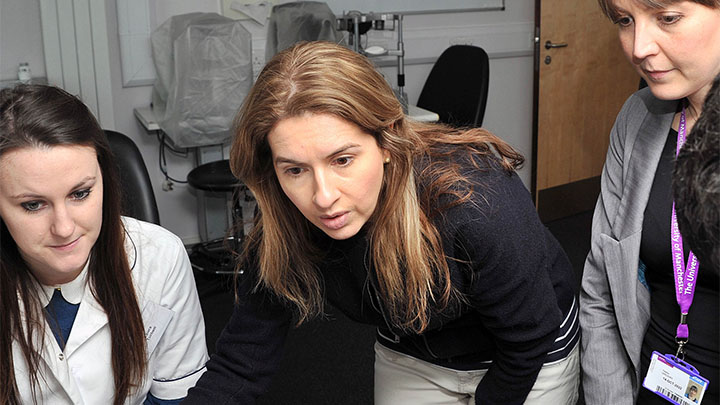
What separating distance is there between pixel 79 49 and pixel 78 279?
2274mm

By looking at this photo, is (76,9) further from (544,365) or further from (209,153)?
(544,365)

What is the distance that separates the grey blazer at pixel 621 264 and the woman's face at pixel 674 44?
0.47ft

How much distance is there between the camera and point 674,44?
1.19 m

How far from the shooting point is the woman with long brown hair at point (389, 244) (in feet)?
3.89

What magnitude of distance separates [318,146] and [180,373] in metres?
0.62

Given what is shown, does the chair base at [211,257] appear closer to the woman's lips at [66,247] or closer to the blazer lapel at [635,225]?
the woman's lips at [66,247]

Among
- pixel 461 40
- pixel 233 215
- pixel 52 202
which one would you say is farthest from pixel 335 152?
pixel 461 40

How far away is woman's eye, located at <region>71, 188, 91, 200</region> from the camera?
1.31 meters

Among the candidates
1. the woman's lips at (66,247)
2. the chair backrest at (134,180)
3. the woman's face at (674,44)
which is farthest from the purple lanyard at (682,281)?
the chair backrest at (134,180)

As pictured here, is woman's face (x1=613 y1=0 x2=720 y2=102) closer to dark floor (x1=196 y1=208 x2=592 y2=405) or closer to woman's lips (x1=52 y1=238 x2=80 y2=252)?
woman's lips (x1=52 y1=238 x2=80 y2=252)

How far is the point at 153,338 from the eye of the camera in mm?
1478

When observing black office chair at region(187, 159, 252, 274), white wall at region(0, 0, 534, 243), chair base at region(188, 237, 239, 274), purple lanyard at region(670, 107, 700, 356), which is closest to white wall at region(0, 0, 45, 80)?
white wall at region(0, 0, 534, 243)

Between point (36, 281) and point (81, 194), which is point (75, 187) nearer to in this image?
point (81, 194)

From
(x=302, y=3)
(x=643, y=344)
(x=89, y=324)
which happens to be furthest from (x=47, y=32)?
(x=643, y=344)
